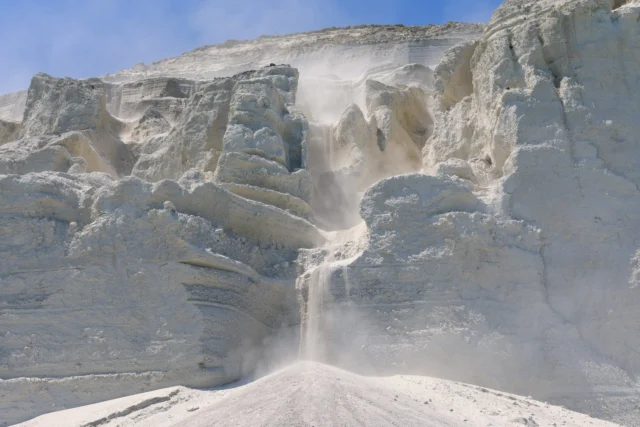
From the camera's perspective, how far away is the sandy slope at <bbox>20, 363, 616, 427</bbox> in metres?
7.04

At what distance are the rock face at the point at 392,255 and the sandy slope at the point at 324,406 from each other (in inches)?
15.5

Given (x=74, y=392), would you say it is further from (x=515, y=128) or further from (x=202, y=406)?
(x=515, y=128)

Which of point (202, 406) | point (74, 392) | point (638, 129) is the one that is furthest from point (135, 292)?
point (638, 129)

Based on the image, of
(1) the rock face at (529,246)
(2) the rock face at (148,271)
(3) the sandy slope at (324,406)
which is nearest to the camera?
(3) the sandy slope at (324,406)

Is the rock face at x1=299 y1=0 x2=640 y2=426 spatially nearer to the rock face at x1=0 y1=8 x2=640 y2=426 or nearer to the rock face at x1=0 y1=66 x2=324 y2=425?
the rock face at x1=0 y1=8 x2=640 y2=426

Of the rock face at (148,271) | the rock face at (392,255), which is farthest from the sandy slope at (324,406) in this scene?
the rock face at (148,271)

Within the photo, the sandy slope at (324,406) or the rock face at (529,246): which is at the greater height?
the rock face at (529,246)

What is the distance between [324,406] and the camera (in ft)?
23.2

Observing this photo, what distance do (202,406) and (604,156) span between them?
6.66m

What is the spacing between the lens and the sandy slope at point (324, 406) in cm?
704

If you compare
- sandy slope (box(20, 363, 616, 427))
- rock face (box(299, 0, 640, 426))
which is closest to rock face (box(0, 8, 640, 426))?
rock face (box(299, 0, 640, 426))

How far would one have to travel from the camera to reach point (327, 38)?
27.1 meters

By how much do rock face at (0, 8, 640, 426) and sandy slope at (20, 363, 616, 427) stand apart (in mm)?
394

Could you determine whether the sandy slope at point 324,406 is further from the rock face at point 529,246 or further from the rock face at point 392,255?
the rock face at point 529,246
